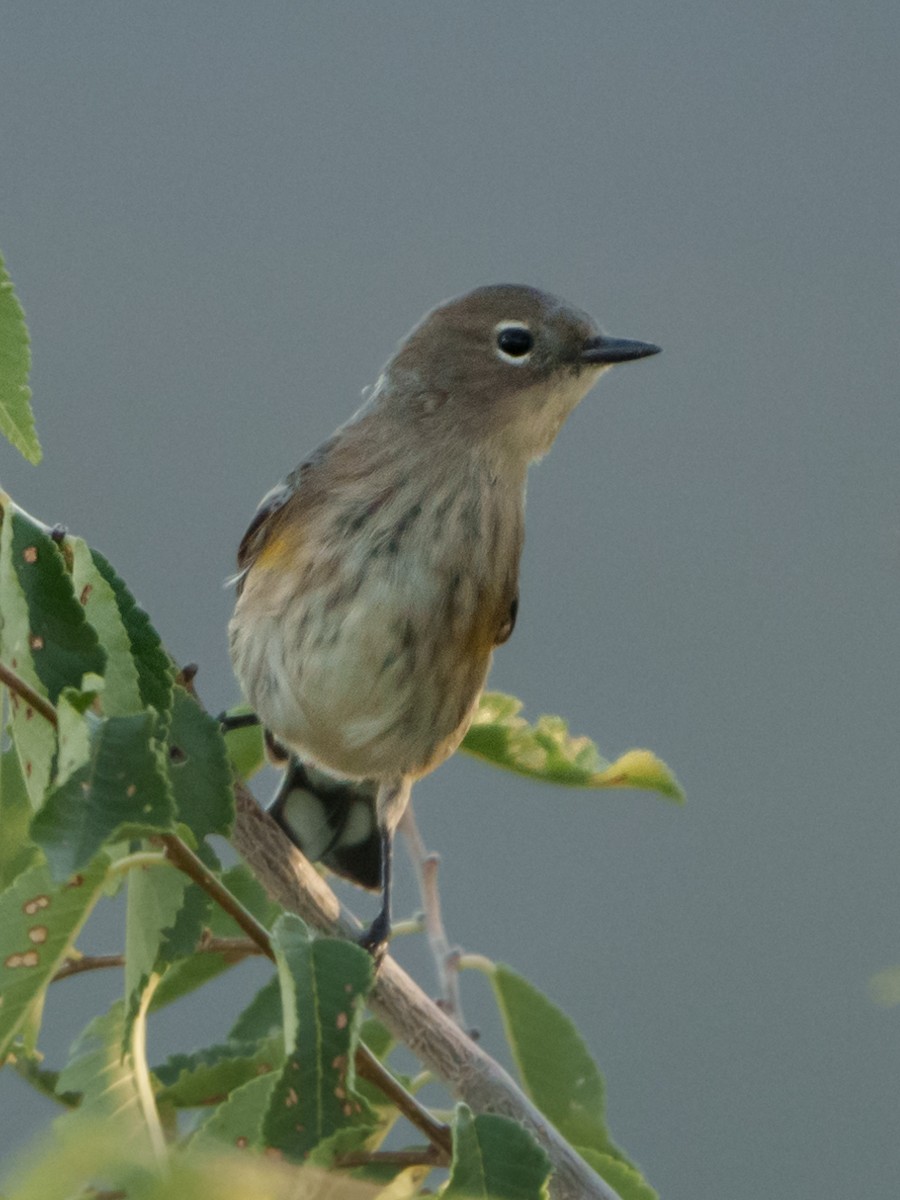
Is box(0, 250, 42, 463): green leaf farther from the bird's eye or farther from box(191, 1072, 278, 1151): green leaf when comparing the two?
the bird's eye

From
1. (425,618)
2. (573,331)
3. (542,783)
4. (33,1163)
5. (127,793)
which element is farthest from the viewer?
(573,331)

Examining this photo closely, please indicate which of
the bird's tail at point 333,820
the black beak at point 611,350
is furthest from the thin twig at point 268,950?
the black beak at point 611,350

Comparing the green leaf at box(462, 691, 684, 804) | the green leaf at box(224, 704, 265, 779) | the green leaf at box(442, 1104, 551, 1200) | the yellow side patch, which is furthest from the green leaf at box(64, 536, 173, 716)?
the yellow side patch

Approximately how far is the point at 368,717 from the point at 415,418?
2.22 feet

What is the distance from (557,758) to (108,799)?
1.17 m

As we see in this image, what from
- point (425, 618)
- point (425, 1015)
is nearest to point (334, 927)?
point (425, 1015)

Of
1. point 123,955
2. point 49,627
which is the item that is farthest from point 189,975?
point 49,627

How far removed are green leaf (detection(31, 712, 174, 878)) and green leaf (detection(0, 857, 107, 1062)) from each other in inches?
14.1

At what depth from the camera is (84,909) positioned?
1468 mm

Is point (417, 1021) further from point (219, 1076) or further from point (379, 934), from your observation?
point (379, 934)

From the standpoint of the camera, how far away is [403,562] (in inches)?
114

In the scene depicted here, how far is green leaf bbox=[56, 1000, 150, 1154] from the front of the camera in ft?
4.74

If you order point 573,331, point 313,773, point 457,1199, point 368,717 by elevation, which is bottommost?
point 313,773

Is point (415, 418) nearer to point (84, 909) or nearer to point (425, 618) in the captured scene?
point (425, 618)
